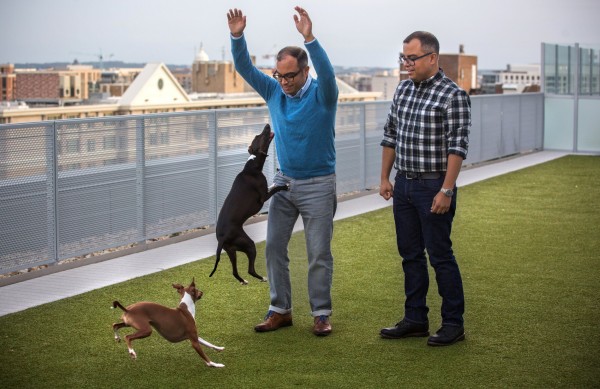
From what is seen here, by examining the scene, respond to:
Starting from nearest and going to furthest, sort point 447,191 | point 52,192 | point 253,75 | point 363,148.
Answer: point 447,191, point 253,75, point 52,192, point 363,148

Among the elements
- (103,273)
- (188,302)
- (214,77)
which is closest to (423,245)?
(188,302)

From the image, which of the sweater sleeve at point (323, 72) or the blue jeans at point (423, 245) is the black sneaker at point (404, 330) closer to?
the blue jeans at point (423, 245)

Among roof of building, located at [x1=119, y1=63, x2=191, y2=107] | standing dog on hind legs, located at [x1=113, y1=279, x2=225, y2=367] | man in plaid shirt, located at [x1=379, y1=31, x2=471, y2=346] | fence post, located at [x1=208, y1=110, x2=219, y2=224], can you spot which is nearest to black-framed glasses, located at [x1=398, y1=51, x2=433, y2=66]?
man in plaid shirt, located at [x1=379, y1=31, x2=471, y2=346]

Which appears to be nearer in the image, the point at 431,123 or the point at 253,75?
the point at 431,123

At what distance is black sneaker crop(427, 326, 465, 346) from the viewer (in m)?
6.62

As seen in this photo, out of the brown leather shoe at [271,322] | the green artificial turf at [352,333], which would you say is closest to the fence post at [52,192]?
the green artificial turf at [352,333]

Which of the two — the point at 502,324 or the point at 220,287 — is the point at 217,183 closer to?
the point at 220,287

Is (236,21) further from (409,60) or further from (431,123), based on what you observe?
(431,123)

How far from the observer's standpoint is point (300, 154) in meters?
6.54

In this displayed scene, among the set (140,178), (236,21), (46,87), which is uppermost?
(46,87)

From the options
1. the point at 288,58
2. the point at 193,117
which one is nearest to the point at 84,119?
the point at 193,117

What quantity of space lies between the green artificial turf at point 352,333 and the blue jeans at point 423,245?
0.25 meters

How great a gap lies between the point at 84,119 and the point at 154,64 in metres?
155

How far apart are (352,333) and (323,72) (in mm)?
1891
